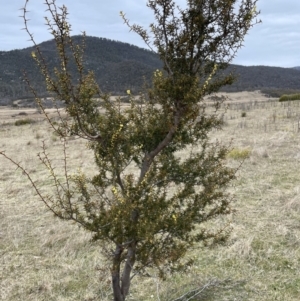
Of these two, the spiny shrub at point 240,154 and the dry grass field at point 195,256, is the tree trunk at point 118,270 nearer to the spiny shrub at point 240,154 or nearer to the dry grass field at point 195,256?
the dry grass field at point 195,256

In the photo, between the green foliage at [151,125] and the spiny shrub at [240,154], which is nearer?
the green foliage at [151,125]

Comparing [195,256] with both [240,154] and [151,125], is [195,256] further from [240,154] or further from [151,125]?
[240,154]

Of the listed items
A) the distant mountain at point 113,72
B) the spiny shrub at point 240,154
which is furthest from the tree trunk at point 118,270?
the distant mountain at point 113,72

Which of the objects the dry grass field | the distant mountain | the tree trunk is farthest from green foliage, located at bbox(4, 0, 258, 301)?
the distant mountain

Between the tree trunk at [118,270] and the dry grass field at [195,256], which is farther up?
the tree trunk at [118,270]

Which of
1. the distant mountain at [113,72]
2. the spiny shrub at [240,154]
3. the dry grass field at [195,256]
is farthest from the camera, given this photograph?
the distant mountain at [113,72]

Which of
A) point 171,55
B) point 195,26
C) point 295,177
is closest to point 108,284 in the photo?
point 171,55

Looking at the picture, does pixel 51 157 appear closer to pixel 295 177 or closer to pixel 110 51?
pixel 295 177

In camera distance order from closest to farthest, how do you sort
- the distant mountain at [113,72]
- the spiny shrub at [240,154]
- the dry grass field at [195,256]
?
1. the dry grass field at [195,256]
2. the spiny shrub at [240,154]
3. the distant mountain at [113,72]

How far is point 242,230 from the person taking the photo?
7.15 m

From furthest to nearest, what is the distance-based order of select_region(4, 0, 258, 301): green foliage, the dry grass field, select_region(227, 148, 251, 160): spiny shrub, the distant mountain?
the distant mountain < select_region(227, 148, 251, 160): spiny shrub < the dry grass field < select_region(4, 0, 258, 301): green foliage

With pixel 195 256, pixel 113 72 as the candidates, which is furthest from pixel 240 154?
pixel 113 72

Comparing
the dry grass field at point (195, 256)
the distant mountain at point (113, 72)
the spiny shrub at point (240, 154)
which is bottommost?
the dry grass field at point (195, 256)

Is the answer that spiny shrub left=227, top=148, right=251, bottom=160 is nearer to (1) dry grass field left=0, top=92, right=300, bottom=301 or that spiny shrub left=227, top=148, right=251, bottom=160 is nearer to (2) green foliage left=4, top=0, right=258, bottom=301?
(1) dry grass field left=0, top=92, right=300, bottom=301
